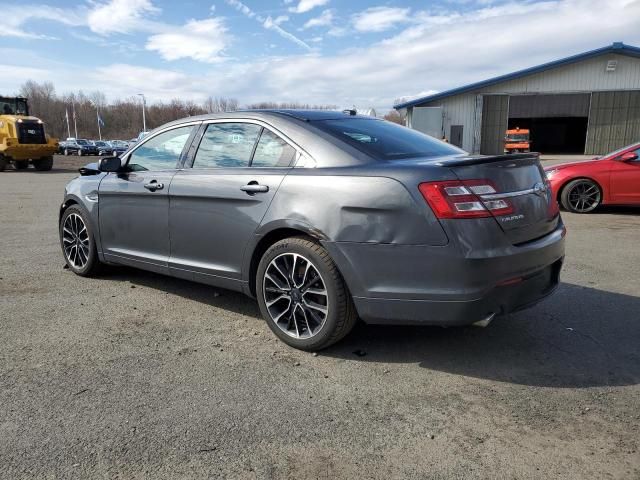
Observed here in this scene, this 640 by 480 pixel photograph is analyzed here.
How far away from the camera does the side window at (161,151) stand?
4461 mm

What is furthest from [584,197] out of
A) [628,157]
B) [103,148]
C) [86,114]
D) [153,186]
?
[86,114]

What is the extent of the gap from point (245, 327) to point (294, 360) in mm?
736

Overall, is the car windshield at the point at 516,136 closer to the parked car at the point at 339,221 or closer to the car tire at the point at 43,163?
the car tire at the point at 43,163

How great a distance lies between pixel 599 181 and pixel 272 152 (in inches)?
321

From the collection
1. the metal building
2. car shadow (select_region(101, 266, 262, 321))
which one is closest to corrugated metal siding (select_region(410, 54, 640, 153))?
the metal building

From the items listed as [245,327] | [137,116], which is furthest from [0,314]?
[137,116]

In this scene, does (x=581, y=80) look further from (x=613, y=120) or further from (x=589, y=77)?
(x=613, y=120)

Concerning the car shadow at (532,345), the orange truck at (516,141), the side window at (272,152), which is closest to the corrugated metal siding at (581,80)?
the orange truck at (516,141)

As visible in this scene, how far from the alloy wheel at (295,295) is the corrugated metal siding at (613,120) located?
30976 millimetres

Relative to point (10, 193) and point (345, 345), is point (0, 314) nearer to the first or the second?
point (345, 345)

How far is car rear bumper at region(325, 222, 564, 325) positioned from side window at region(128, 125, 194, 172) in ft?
6.25

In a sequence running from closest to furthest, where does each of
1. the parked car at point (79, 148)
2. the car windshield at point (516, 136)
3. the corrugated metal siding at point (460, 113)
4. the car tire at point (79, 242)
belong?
the car tire at point (79, 242) < the corrugated metal siding at point (460, 113) < the car windshield at point (516, 136) < the parked car at point (79, 148)

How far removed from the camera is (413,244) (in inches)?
119

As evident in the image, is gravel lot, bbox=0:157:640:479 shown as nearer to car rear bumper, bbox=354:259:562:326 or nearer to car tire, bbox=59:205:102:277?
car rear bumper, bbox=354:259:562:326
